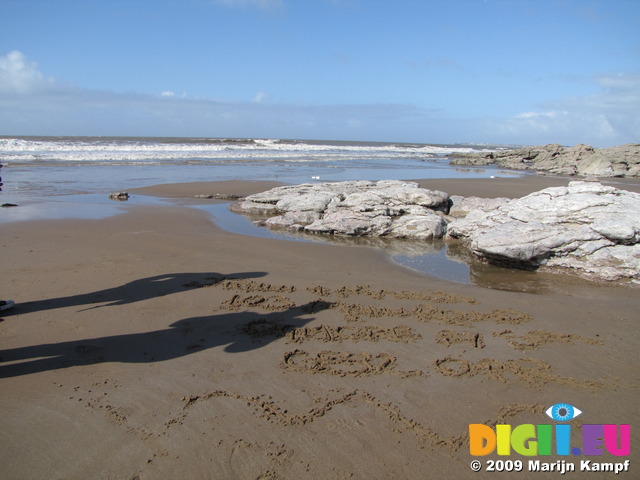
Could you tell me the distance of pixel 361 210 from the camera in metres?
12.2

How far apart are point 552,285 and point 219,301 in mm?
5841

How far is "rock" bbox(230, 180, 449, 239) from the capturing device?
37.3 feet

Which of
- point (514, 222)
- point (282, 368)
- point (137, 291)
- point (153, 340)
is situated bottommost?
point (282, 368)

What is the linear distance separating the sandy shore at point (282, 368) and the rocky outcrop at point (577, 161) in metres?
32.9

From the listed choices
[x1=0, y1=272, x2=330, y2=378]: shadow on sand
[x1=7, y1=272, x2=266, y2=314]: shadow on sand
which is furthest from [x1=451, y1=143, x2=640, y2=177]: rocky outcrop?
[x1=0, y1=272, x2=330, y2=378]: shadow on sand

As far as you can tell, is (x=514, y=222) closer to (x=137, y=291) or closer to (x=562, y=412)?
(x=562, y=412)

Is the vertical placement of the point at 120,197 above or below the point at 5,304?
above

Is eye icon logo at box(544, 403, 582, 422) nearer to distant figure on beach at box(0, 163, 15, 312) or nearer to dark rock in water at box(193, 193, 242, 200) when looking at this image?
distant figure on beach at box(0, 163, 15, 312)

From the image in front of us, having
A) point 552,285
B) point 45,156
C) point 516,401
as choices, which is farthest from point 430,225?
point 45,156

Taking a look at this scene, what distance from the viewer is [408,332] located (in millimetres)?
4977

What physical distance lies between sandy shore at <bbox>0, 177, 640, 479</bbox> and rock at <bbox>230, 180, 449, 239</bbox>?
4.07m

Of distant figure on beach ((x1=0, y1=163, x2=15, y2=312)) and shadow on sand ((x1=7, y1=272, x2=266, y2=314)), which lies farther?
shadow on sand ((x1=7, y1=272, x2=266, y2=314))

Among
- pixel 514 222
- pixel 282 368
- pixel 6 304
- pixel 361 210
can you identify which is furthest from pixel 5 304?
pixel 514 222

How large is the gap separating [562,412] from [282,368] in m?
2.65
